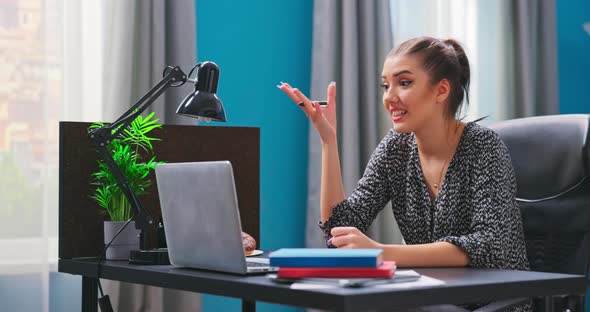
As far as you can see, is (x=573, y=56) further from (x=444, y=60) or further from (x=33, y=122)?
(x=33, y=122)

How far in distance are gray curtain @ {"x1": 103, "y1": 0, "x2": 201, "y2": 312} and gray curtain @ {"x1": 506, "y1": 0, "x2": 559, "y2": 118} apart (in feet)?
5.45

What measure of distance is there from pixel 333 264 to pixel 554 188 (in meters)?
0.99

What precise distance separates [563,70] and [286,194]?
168 cm

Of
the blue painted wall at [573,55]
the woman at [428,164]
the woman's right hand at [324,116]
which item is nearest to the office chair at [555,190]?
the woman at [428,164]

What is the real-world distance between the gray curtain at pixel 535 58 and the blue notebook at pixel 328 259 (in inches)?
104

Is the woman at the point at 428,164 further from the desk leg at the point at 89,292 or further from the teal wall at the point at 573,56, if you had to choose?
the teal wall at the point at 573,56

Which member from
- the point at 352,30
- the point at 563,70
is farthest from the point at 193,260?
the point at 563,70

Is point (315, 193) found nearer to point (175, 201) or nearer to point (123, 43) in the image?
point (123, 43)

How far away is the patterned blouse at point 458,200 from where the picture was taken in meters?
1.75

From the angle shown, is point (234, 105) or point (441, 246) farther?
point (234, 105)

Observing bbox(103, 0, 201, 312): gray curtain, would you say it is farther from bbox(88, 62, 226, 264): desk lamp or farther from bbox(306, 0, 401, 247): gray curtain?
bbox(88, 62, 226, 264): desk lamp

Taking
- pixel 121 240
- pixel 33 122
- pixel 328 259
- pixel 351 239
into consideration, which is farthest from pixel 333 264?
pixel 33 122

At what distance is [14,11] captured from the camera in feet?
8.46

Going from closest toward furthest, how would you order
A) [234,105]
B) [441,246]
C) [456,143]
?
[441,246]
[456,143]
[234,105]
